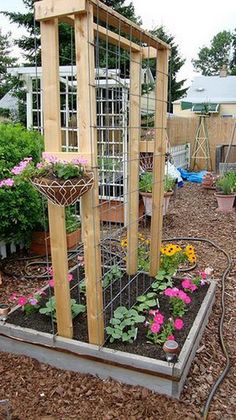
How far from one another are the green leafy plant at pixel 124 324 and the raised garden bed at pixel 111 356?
0.15 ft

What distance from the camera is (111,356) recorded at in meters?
1.96

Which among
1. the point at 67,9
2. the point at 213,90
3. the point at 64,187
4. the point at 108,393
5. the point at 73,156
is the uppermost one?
the point at 213,90

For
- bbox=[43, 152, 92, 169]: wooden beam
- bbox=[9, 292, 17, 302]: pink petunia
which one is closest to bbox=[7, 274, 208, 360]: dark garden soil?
bbox=[9, 292, 17, 302]: pink petunia

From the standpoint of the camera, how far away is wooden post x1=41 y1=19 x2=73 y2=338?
1.74 m

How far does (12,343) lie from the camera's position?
221 centimetres

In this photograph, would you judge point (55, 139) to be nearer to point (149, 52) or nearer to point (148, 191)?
point (149, 52)

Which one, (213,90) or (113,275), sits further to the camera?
(213,90)

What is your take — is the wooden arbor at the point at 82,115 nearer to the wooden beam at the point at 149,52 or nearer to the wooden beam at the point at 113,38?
the wooden beam at the point at 113,38

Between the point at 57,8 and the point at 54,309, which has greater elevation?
the point at 57,8

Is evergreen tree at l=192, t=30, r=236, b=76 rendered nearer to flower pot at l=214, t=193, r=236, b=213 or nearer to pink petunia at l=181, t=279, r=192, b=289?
flower pot at l=214, t=193, r=236, b=213

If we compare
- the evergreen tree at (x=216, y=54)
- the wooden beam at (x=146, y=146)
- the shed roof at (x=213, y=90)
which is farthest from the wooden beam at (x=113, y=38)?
the evergreen tree at (x=216, y=54)

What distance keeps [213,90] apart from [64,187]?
775 inches

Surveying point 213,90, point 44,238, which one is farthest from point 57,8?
point 213,90

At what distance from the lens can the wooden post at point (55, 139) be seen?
1.74 m
